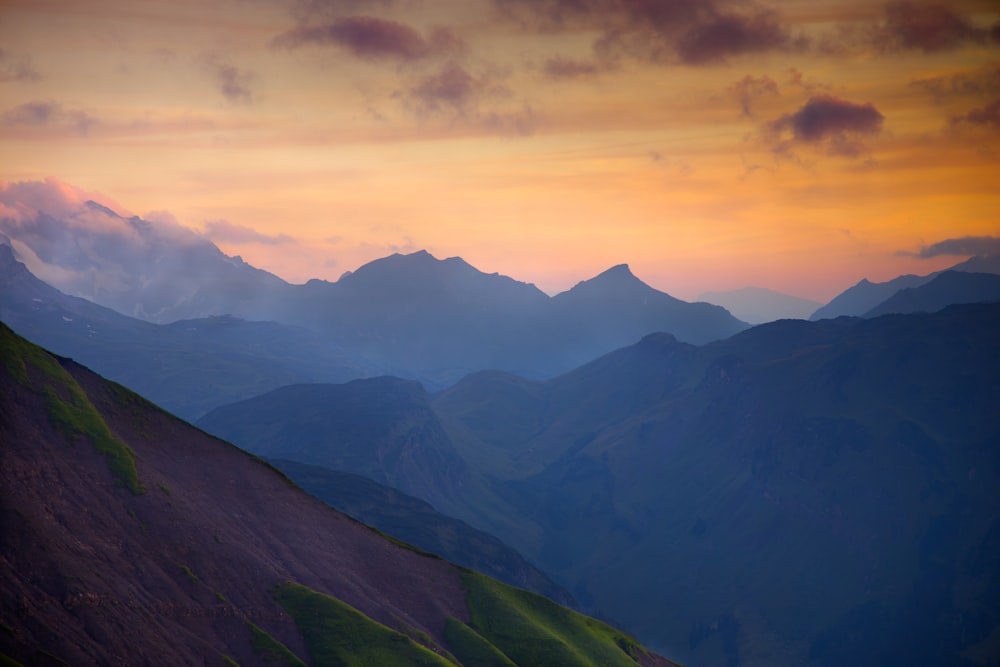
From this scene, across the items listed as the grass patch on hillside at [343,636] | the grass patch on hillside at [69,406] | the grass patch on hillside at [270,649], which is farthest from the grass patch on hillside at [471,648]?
the grass patch on hillside at [69,406]

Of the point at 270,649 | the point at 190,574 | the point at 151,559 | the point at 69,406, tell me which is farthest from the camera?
the point at 69,406

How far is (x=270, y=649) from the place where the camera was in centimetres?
15912

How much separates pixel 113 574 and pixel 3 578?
1917 cm

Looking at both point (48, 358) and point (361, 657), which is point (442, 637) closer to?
point (361, 657)

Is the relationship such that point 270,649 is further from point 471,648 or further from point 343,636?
point 471,648

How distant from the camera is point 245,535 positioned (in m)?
182

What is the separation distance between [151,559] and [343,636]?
36.3 metres

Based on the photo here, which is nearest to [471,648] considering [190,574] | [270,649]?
[270,649]

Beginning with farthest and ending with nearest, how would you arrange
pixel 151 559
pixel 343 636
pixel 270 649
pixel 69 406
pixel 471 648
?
pixel 471 648 → pixel 69 406 → pixel 343 636 → pixel 270 649 → pixel 151 559

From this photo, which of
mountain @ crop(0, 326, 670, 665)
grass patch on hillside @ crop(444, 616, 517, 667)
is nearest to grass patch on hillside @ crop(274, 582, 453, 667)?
mountain @ crop(0, 326, 670, 665)

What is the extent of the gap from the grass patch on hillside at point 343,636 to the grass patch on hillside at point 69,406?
34.5 metres

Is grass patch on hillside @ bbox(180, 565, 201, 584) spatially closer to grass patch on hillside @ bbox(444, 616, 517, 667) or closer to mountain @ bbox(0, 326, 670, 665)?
mountain @ bbox(0, 326, 670, 665)

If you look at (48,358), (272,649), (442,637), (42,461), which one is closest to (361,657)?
(272,649)

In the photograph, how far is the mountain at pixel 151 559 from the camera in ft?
440
